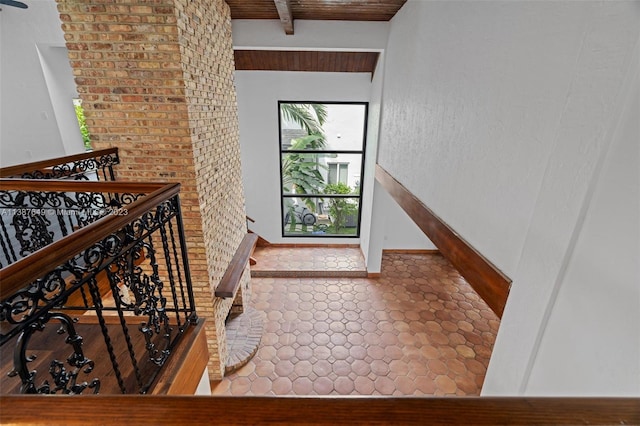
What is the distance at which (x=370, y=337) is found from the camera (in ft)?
13.5

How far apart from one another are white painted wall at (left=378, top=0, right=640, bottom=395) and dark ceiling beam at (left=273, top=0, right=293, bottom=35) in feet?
5.43

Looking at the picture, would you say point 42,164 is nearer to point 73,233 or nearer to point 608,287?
point 73,233

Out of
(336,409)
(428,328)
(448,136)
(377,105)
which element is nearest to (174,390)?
(336,409)

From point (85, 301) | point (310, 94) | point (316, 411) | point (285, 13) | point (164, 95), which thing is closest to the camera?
point (316, 411)

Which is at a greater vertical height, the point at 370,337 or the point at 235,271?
the point at 235,271

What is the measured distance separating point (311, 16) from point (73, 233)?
400 centimetres

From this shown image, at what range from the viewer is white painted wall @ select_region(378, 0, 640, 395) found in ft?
3.18

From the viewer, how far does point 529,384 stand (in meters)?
1.28

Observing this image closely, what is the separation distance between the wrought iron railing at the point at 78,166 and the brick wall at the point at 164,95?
0.34 feet

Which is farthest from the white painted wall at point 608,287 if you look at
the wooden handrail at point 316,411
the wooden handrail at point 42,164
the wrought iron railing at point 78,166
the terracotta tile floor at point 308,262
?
the terracotta tile floor at point 308,262

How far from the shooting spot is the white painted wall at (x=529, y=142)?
968 mm

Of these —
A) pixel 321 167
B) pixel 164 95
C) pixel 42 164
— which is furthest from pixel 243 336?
pixel 321 167

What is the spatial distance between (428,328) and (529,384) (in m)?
3.22

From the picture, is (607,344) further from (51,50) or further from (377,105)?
(51,50)
